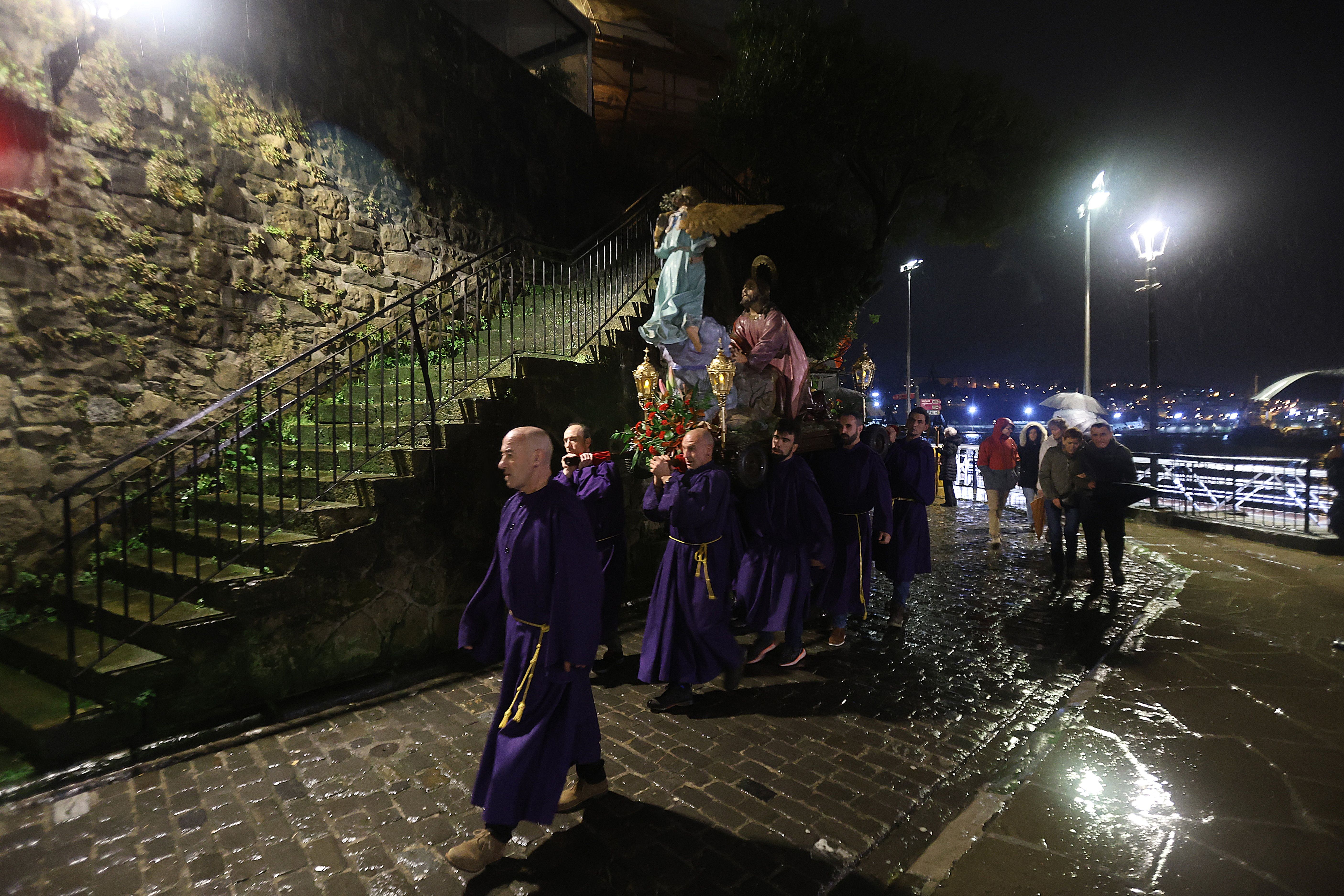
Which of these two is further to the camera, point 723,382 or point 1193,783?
point 723,382

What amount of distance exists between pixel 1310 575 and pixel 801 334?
8.82 meters

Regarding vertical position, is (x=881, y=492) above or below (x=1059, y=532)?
above

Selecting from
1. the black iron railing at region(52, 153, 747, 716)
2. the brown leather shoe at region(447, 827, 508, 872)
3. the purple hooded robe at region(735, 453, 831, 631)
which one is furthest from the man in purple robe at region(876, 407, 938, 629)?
the brown leather shoe at region(447, 827, 508, 872)

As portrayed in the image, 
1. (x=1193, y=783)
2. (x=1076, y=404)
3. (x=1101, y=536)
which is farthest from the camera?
(x=1076, y=404)

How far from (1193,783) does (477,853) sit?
392 cm

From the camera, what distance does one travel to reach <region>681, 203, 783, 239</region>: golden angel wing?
6.24 metres

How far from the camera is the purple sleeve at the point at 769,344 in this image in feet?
20.5

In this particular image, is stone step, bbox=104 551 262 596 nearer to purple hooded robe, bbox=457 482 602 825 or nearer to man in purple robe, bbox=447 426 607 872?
man in purple robe, bbox=447 426 607 872

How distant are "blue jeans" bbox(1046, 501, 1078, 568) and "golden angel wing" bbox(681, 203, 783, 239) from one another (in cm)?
521

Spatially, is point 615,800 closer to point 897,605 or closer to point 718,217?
point 897,605

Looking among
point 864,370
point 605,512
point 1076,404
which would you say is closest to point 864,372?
point 864,370

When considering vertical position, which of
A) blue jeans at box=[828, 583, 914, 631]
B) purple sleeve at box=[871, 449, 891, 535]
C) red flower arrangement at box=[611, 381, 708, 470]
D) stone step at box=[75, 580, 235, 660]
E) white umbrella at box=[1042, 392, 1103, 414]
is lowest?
blue jeans at box=[828, 583, 914, 631]

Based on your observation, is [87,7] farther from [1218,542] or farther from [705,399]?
[1218,542]

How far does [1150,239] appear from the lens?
41.8ft
